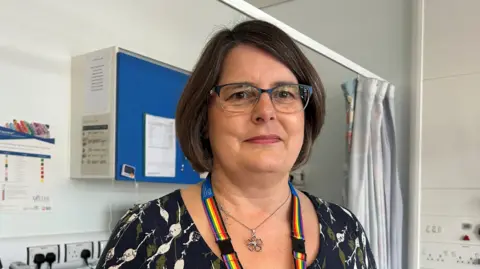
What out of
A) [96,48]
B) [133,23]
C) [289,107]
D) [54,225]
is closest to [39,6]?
[96,48]

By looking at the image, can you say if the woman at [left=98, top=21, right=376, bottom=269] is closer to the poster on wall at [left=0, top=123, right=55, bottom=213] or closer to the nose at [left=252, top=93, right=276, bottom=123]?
the nose at [left=252, top=93, right=276, bottom=123]

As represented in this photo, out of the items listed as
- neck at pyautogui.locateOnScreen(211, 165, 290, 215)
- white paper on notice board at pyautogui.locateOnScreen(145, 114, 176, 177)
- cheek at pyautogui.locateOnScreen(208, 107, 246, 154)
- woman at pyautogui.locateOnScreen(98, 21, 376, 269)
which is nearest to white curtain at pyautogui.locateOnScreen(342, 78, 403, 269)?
white paper on notice board at pyautogui.locateOnScreen(145, 114, 176, 177)

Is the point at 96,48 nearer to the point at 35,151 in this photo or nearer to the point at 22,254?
the point at 35,151

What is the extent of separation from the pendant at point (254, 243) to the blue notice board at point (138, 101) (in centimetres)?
120

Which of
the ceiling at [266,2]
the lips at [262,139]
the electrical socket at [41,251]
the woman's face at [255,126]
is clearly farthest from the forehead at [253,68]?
the ceiling at [266,2]

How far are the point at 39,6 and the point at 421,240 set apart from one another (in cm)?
208

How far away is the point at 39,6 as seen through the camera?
2.08 metres

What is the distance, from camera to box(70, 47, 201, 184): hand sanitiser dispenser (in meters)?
2.06

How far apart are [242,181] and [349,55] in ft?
6.35

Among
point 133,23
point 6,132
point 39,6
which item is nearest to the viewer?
point 6,132

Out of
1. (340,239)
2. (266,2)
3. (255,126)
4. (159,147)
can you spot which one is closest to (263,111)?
(255,126)

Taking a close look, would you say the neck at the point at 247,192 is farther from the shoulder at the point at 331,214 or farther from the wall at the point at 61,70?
the wall at the point at 61,70

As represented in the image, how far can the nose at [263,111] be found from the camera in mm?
895

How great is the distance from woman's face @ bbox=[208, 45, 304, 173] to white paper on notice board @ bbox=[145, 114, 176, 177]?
4.12 feet
